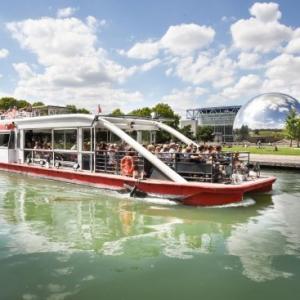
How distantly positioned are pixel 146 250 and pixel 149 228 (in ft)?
6.70

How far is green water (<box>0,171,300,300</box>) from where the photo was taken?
704 centimetres

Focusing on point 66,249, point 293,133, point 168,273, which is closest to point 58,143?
point 66,249

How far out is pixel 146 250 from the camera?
29.8 feet

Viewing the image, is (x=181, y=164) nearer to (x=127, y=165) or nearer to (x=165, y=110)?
(x=127, y=165)

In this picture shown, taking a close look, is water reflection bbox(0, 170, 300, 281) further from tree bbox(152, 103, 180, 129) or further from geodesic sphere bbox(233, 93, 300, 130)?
geodesic sphere bbox(233, 93, 300, 130)

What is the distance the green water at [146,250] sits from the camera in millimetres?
7039

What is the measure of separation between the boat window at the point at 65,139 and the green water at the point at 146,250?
485 centimetres

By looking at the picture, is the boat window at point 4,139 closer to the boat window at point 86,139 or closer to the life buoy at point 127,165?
the boat window at point 86,139

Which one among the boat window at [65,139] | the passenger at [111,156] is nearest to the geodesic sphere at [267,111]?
the boat window at [65,139]

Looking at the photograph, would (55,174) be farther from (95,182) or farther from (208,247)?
(208,247)

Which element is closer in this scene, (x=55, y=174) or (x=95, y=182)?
(x=95, y=182)

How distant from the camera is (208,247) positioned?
941cm

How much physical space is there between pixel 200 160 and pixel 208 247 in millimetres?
5399

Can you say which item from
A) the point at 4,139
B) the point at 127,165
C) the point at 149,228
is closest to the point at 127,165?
the point at 127,165
